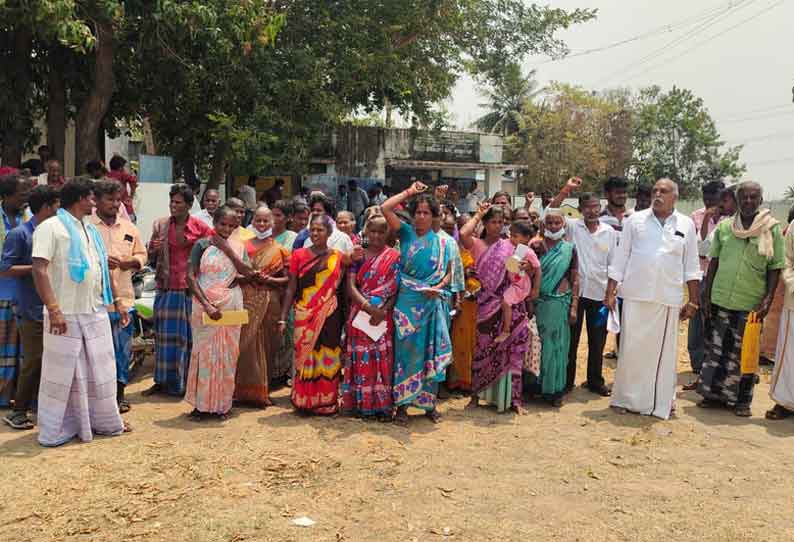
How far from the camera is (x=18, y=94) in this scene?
36.0ft

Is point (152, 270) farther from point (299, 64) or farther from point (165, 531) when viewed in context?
point (299, 64)

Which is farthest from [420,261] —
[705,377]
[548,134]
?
[548,134]

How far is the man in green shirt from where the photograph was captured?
5742mm

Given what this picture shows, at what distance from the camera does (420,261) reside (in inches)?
203

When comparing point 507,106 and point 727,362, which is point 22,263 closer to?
point 727,362

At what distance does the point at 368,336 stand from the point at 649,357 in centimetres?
232

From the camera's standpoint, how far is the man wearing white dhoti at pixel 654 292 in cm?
562

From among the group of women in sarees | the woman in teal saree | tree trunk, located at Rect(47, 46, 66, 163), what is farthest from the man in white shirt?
tree trunk, located at Rect(47, 46, 66, 163)

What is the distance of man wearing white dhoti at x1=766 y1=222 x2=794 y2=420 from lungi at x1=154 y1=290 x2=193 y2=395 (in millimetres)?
4858

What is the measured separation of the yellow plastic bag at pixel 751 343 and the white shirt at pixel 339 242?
331cm

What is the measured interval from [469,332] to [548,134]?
31974 millimetres

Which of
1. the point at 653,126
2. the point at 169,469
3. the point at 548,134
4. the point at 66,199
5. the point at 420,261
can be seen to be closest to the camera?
the point at 169,469

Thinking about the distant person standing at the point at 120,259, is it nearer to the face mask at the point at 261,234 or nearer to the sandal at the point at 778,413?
the face mask at the point at 261,234

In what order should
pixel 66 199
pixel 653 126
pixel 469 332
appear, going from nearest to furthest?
pixel 66 199 → pixel 469 332 → pixel 653 126
